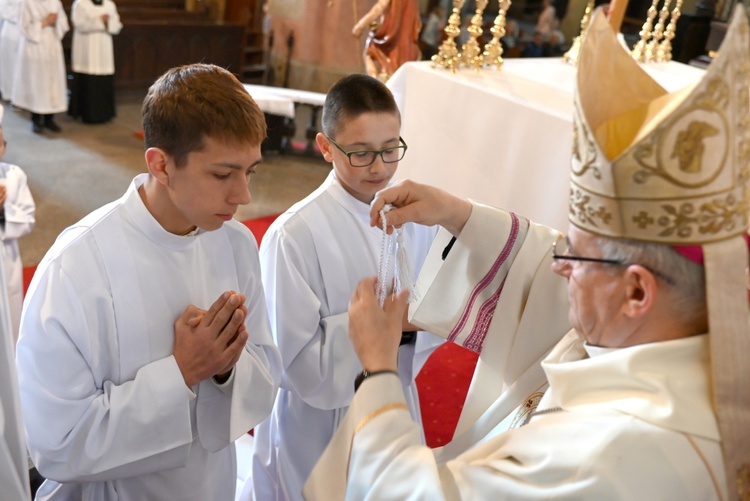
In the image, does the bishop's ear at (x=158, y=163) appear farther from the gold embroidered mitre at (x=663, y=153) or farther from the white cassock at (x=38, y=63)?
the white cassock at (x=38, y=63)

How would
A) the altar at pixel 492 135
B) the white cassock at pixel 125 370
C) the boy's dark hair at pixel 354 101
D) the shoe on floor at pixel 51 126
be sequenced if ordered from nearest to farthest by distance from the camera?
the white cassock at pixel 125 370, the boy's dark hair at pixel 354 101, the altar at pixel 492 135, the shoe on floor at pixel 51 126

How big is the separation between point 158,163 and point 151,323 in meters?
0.43

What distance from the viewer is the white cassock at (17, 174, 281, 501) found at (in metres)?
1.77

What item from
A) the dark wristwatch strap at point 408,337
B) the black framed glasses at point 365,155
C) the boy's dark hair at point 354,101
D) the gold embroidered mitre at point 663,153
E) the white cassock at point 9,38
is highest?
the gold embroidered mitre at point 663,153

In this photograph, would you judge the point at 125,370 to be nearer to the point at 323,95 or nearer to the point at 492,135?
the point at 492,135

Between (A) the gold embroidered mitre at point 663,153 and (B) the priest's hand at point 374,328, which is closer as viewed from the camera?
(A) the gold embroidered mitre at point 663,153

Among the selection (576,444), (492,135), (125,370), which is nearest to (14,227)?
(125,370)

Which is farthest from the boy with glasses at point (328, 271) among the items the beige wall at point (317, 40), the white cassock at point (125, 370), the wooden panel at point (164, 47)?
the wooden panel at point (164, 47)

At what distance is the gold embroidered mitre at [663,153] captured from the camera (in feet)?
4.02

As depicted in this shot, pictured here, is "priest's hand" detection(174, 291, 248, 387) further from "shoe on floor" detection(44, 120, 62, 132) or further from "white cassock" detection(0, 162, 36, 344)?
"shoe on floor" detection(44, 120, 62, 132)

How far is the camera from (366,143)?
8.17 ft

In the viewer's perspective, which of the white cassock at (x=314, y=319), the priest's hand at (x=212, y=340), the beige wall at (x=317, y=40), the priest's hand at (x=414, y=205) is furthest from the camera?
the beige wall at (x=317, y=40)

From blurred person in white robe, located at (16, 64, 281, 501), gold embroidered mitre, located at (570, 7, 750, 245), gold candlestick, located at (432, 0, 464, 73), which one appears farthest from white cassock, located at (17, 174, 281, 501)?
gold candlestick, located at (432, 0, 464, 73)

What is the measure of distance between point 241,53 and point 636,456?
1209cm
